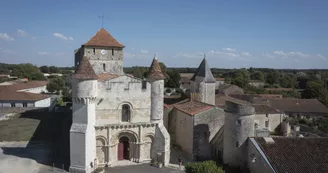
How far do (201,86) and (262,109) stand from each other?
12.0m

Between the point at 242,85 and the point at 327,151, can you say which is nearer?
the point at 327,151

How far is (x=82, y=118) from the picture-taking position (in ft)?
66.8

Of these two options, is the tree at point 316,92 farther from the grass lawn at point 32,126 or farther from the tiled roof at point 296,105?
the grass lawn at point 32,126

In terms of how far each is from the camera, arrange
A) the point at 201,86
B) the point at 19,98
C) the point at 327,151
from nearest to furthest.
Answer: the point at 327,151 → the point at 201,86 → the point at 19,98

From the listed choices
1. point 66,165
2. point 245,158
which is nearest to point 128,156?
point 66,165

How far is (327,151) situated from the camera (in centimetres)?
1983

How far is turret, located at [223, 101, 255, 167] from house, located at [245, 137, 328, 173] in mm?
496

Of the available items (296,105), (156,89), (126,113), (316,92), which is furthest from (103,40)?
(316,92)

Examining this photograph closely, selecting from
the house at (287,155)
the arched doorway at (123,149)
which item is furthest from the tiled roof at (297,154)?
the arched doorway at (123,149)

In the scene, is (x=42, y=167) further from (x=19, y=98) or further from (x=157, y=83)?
(x=19, y=98)

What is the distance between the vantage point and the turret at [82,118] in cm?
2017

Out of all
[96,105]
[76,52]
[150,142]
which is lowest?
[150,142]

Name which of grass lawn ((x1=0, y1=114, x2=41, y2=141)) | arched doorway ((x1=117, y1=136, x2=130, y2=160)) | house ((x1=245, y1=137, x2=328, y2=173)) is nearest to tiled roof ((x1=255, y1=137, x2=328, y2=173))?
house ((x1=245, y1=137, x2=328, y2=173))

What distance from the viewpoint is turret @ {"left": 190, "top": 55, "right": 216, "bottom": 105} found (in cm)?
3291
